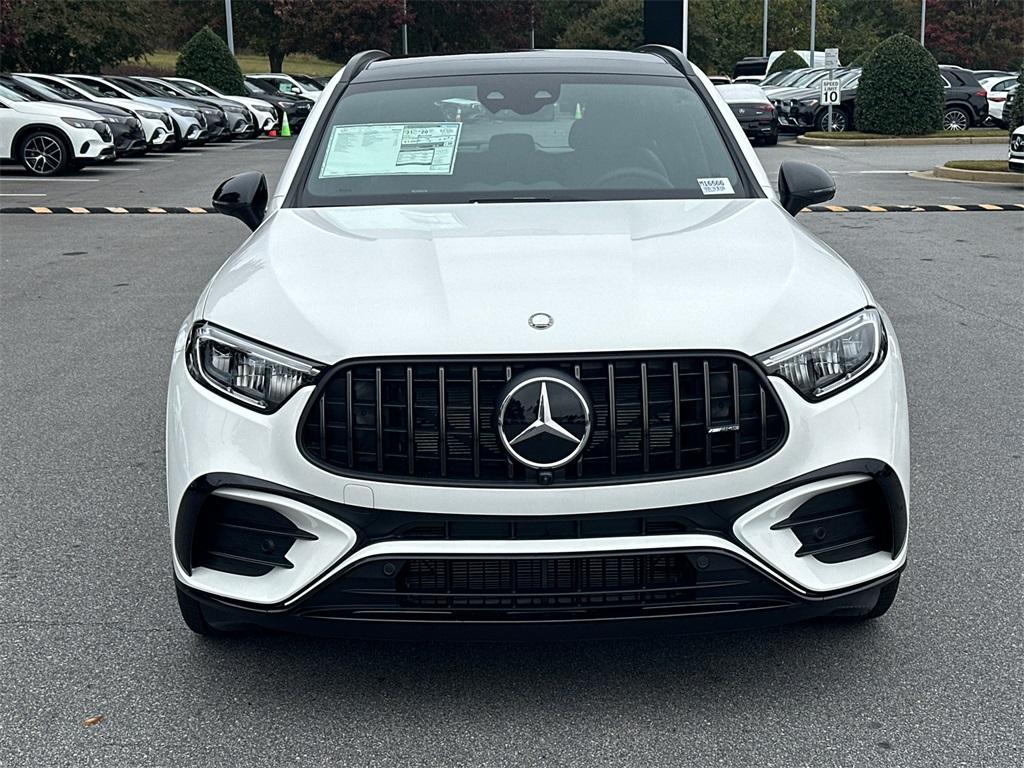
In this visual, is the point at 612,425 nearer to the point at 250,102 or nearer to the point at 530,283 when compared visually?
the point at 530,283

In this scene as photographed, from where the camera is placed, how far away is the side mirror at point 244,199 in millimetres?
4777

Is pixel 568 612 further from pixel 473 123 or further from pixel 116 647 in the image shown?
pixel 473 123

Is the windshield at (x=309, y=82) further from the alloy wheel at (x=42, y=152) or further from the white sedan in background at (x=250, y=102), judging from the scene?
the alloy wheel at (x=42, y=152)

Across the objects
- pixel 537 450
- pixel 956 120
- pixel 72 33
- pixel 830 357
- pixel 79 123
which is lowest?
pixel 956 120

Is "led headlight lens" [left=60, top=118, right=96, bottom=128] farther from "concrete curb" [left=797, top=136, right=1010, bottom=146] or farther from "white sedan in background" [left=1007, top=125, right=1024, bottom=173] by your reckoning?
"concrete curb" [left=797, top=136, right=1010, bottom=146]

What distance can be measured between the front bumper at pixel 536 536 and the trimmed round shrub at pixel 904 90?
2749 centimetres

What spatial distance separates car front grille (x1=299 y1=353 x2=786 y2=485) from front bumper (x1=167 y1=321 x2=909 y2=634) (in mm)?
48

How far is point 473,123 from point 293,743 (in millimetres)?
2439

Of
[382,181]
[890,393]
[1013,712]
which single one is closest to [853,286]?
[890,393]

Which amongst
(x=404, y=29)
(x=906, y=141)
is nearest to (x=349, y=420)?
(x=906, y=141)

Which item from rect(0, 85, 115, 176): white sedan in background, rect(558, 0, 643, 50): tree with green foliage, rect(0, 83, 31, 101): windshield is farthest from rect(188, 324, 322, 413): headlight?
rect(558, 0, 643, 50): tree with green foliage

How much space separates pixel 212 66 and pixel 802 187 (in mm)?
36995

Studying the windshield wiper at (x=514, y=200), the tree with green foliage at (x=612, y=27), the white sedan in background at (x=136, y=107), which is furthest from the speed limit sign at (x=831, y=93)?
the tree with green foliage at (x=612, y=27)

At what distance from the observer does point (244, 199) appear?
15.7ft
